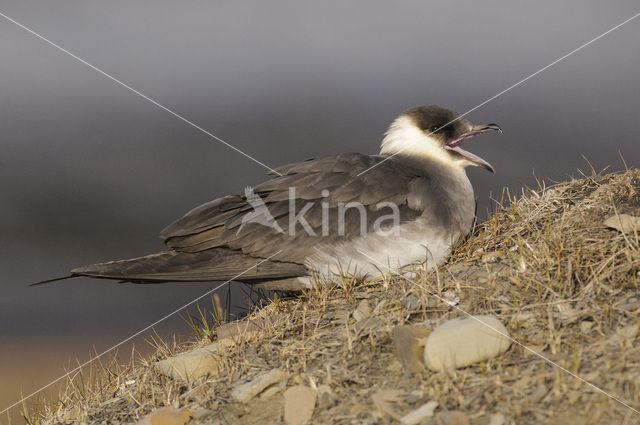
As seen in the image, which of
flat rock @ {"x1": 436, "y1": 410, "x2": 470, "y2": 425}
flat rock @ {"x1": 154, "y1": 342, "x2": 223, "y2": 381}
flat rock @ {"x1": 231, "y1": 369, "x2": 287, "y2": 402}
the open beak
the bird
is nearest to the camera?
flat rock @ {"x1": 436, "y1": 410, "x2": 470, "y2": 425}

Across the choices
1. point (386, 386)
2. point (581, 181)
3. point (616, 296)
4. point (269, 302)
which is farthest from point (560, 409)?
point (581, 181)

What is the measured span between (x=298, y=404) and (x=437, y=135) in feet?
10.9

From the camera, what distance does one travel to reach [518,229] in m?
4.72

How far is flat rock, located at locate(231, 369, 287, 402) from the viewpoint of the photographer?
10.5 ft

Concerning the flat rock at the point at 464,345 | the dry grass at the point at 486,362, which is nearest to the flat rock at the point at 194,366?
the dry grass at the point at 486,362

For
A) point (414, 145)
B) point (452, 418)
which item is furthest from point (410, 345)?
point (414, 145)

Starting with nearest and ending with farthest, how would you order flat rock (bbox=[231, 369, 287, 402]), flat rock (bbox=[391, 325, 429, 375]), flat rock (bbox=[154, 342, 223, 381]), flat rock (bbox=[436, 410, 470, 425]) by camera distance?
1. flat rock (bbox=[436, 410, 470, 425])
2. flat rock (bbox=[391, 325, 429, 375])
3. flat rock (bbox=[231, 369, 287, 402])
4. flat rock (bbox=[154, 342, 223, 381])

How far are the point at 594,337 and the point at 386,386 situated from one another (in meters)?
1.12

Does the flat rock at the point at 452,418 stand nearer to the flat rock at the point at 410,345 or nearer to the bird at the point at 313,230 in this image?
the flat rock at the point at 410,345

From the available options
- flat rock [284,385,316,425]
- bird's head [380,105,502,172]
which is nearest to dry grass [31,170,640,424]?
flat rock [284,385,316,425]

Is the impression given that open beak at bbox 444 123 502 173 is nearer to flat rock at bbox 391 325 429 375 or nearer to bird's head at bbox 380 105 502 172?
bird's head at bbox 380 105 502 172

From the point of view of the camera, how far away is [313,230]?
462 cm

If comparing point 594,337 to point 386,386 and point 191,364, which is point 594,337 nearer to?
point 386,386

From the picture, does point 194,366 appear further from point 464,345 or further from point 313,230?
point 464,345
